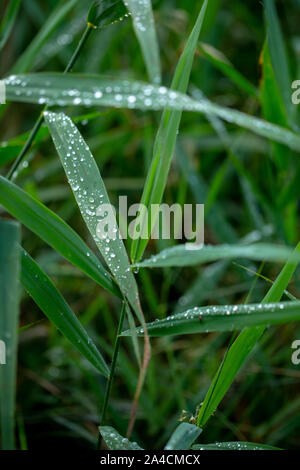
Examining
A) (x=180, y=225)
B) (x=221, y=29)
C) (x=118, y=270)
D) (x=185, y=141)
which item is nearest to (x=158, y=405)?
(x=180, y=225)

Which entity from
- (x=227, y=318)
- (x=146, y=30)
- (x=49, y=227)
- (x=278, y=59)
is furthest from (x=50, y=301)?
(x=278, y=59)

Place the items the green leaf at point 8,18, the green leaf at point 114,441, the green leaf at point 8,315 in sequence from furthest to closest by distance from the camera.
Result: the green leaf at point 8,18, the green leaf at point 114,441, the green leaf at point 8,315

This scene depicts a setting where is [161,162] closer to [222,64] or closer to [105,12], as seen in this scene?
[105,12]

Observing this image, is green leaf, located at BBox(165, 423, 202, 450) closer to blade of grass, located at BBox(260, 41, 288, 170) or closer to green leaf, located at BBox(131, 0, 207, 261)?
green leaf, located at BBox(131, 0, 207, 261)

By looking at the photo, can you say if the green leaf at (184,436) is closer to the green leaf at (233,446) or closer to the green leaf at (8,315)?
the green leaf at (233,446)

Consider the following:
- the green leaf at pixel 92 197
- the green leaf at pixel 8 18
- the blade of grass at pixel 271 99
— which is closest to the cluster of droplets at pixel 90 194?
the green leaf at pixel 92 197

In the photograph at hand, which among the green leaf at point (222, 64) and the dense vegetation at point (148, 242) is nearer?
the dense vegetation at point (148, 242)
